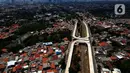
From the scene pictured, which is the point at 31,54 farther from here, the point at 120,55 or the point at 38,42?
the point at 120,55

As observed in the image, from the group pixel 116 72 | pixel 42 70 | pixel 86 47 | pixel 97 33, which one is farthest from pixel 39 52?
pixel 97 33

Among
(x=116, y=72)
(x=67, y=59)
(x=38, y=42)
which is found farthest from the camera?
(x=38, y=42)

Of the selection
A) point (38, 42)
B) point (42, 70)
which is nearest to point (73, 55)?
point (42, 70)

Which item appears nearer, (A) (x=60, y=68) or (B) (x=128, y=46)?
(A) (x=60, y=68)

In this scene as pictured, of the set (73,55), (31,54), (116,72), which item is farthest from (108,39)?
(31,54)

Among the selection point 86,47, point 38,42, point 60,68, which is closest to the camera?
point 60,68

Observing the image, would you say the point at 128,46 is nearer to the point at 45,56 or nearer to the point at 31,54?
the point at 45,56

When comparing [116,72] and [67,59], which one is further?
[67,59]

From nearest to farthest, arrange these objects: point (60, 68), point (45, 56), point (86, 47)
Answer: point (60, 68), point (45, 56), point (86, 47)

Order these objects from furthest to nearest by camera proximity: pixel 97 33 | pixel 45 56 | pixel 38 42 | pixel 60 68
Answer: pixel 97 33 < pixel 38 42 < pixel 45 56 < pixel 60 68
